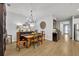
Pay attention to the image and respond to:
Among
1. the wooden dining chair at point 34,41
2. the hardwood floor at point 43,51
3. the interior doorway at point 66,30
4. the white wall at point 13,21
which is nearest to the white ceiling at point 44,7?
the white wall at point 13,21

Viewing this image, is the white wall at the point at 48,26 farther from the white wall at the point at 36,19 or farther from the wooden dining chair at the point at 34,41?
the wooden dining chair at the point at 34,41

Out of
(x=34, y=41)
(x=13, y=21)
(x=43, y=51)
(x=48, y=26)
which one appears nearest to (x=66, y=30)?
(x=48, y=26)

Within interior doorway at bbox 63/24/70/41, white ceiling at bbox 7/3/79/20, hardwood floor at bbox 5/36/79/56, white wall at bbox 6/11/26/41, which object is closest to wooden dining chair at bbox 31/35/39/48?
hardwood floor at bbox 5/36/79/56

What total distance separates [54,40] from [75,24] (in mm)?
2253

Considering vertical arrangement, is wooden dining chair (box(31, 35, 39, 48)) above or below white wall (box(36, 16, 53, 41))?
below

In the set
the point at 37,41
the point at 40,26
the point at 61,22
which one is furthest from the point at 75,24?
the point at 37,41

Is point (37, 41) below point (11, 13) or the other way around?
below

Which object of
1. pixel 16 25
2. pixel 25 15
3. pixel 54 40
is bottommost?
pixel 54 40

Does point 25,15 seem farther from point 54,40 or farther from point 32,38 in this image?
point 54,40

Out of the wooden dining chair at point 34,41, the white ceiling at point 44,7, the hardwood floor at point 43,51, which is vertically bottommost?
the hardwood floor at point 43,51

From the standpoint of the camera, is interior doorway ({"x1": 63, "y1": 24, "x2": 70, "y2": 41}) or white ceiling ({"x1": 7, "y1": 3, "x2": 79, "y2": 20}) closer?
white ceiling ({"x1": 7, "y1": 3, "x2": 79, "y2": 20})

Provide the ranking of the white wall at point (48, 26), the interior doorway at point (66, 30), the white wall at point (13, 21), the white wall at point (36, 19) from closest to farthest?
the white wall at point (13, 21) → the white wall at point (36, 19) → the white wall at point (48, 26) → the interior doorway at point (66, 30)

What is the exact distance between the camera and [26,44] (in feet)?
17.9

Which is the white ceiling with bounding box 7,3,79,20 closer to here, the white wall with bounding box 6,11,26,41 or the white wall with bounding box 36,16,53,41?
the white wall with bounding box 6,11,26,41
